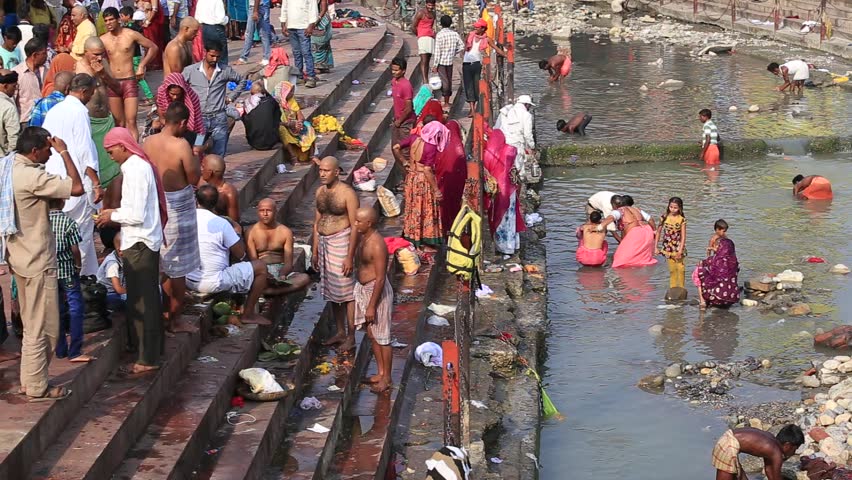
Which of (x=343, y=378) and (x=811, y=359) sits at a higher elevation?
(x=343, y=378)

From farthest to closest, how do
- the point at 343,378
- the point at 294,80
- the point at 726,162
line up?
the point at 726,162 < the point at 294,80 < the point at 343,378

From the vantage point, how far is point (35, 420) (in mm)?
5691

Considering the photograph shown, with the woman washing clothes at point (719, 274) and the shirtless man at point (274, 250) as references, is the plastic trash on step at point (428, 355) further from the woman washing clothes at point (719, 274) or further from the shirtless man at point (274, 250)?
the woman washing clothes at point (719, 274)

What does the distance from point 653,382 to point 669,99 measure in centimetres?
1181

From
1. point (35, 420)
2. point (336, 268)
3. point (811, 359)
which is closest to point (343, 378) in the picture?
point (336, 268)

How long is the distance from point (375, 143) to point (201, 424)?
7.72 meters

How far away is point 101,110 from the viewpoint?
27.2 ft

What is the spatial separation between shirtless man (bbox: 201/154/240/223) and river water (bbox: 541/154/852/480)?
2.92 metres

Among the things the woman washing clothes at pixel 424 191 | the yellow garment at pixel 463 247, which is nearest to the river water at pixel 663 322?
the yellow garment at pixel 463 247

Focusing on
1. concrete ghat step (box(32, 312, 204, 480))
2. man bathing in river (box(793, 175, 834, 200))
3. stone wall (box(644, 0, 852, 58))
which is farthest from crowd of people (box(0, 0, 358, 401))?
stone wall (box(644, 0, 852, 58))

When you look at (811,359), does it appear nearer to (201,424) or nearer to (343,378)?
(343,378)

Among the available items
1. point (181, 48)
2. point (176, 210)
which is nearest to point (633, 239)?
point (181, 48)

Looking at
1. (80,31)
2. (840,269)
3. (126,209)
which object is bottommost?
(840,269)

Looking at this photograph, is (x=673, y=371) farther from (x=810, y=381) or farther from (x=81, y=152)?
(x=81, y=152)
